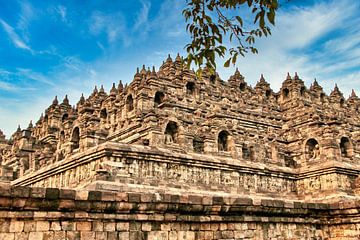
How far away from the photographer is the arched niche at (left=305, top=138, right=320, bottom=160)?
2861 centimetres

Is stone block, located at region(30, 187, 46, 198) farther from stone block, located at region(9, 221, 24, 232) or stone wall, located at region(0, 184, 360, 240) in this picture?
stone block, located at region(9, 221, 24, 232)

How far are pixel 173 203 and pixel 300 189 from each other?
19.3 m

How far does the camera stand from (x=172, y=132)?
963 inches

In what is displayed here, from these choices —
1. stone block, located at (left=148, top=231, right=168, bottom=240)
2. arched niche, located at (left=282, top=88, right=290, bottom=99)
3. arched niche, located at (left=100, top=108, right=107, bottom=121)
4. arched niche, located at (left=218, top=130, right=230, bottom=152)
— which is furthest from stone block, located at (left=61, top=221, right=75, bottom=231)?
arched niche, located at (left=282, top=88, right=290, bottom=99)

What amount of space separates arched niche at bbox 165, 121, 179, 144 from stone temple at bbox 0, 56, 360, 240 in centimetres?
6

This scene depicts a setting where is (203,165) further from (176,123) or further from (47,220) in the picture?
(47,220)

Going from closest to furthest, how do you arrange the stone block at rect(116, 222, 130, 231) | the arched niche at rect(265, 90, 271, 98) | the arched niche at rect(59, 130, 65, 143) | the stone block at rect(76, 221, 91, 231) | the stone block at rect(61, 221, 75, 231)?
the stone block at rect(61, 221, 75, 231), the stone block at rect(76, 221, 91, 231), the stone block at rect(116, 222, 130, 231), the arched niche at rect(59, 130, 65, 143), the arched niche at rect(265, 90, 271, 98)

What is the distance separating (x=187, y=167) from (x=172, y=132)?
8.12 ft

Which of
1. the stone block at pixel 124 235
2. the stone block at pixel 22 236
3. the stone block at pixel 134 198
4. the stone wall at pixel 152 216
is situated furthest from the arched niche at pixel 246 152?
the stone block at pixel 22 236

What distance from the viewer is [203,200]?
422 inches

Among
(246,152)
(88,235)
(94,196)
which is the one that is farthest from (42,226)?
(246,152)

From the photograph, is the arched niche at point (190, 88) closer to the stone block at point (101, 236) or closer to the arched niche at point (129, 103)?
the arched niche at point (129, 103)

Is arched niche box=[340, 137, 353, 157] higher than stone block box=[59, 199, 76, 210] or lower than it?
higher

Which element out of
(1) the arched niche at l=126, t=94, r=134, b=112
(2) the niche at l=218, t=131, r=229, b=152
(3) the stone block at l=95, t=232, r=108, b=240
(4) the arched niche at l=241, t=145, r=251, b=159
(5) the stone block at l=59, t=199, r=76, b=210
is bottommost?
(3) the stone block at l=95, t=232, r=108, b=240
